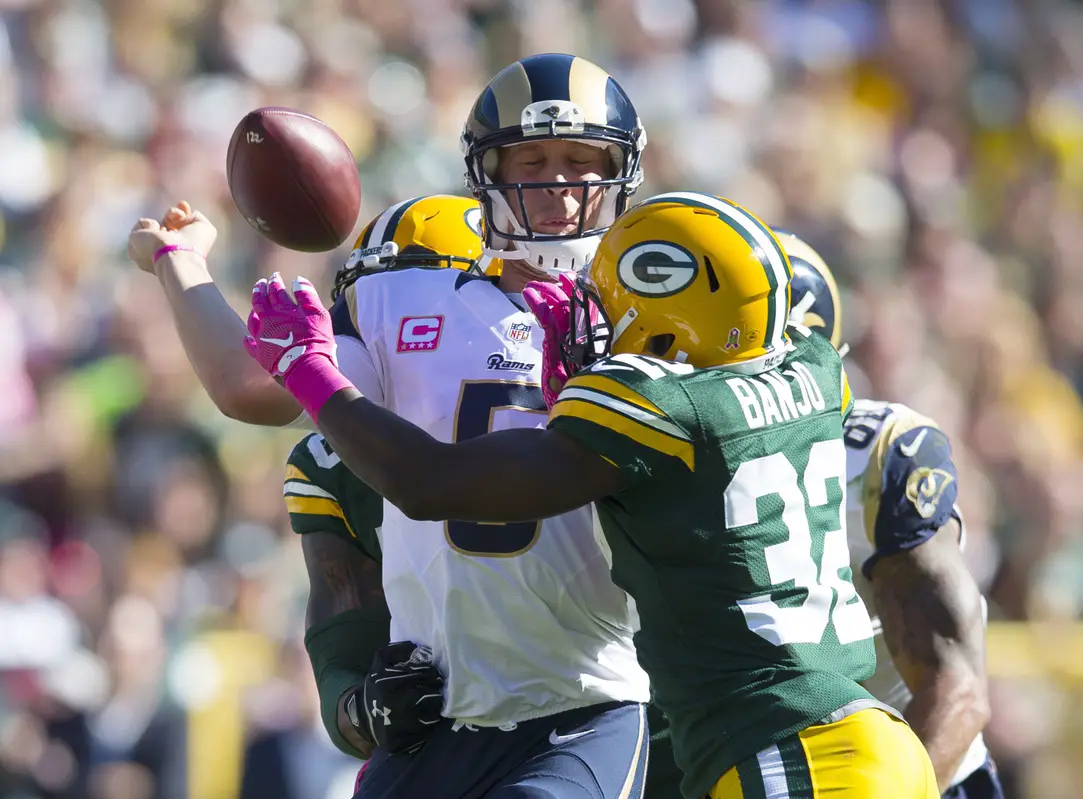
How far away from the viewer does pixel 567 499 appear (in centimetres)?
280

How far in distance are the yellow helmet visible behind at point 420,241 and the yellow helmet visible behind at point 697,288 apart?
1.15 m

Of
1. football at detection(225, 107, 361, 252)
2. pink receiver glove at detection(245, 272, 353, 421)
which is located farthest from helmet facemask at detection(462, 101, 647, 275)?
pink receiver glove at detection(245, 272, 353, 421)

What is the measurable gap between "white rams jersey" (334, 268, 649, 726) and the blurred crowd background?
318cm

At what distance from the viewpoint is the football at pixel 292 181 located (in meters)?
3.54

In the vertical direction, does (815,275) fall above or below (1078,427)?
above

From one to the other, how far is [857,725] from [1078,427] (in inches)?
268

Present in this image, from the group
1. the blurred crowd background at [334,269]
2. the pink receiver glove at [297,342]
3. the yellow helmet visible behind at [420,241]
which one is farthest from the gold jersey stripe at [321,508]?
the blurred crowd background at [334,269]

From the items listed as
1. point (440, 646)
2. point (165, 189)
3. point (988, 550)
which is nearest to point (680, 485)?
point (440, 646)

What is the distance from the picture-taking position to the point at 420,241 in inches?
165

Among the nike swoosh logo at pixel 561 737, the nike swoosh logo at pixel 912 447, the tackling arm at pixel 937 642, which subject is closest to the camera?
the nike swoosh logo at pixel 561 737

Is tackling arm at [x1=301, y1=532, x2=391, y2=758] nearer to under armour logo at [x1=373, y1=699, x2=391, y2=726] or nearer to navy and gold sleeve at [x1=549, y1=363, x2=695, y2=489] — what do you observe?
under armour logo at [x1=373, y1=699, x2=391, y2=726]

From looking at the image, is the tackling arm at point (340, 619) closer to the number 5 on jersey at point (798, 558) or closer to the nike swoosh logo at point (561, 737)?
the nike swoosh logo at point (561, 737)

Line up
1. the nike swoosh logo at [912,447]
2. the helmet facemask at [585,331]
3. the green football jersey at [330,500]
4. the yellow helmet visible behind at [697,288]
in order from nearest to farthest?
the yellow helmet visible behind at [697,288] → the helmet facemask at [585,331] → the nike swoosh logo at [912,447] → the green football jersey at [330,500]

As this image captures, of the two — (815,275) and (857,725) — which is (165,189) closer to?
(815,275)
